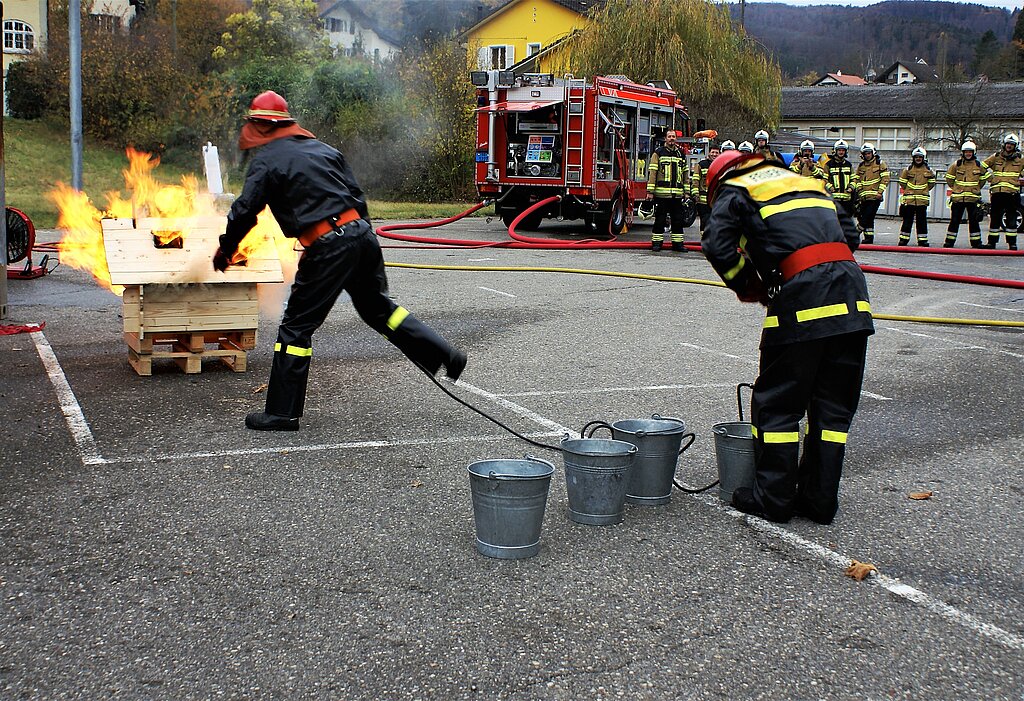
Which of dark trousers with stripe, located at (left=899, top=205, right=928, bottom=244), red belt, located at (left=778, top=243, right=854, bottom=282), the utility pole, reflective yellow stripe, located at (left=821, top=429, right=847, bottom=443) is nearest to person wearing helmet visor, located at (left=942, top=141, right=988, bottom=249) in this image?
dark trousers with stripe, located at (left=899, top=205, right=928, bottom=244)

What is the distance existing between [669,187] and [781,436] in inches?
477

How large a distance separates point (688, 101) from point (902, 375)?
2557 cm

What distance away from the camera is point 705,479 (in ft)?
17.3

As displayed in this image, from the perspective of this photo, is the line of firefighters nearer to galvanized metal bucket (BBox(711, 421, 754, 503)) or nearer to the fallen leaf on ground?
galvanized metal bucket (BBox(711, 421, 754, 503))

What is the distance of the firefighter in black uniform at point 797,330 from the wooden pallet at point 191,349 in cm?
400

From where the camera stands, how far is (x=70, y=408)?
6312 millimetres

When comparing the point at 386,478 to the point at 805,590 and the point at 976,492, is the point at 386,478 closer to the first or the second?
the point at 805,590

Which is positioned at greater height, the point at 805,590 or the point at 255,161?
the point at 255,161

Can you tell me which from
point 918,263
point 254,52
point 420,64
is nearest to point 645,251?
point 918,263

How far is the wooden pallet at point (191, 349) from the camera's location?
23.6 feet

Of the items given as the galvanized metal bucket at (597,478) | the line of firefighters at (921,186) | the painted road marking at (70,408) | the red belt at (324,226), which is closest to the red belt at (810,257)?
the galvanized metal bucket at (597,478)

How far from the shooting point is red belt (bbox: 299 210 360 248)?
19.4 ft

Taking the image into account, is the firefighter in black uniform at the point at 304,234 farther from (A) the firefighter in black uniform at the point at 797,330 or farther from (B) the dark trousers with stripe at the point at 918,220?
(B) the dark trousers with stripe at the point at 918,220

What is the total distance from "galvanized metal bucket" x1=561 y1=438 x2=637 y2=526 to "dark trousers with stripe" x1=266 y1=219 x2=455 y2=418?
1.84 metres
